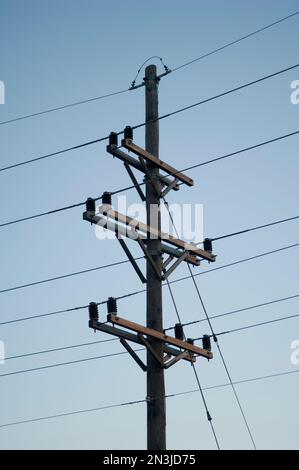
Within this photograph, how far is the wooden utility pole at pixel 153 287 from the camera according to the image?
18.7 meters

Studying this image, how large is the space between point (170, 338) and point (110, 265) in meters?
2.52

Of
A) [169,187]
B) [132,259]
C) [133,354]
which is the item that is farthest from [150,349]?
[169,187]

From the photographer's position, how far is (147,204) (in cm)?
2066

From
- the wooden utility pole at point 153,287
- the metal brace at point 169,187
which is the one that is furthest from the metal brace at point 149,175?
the metal brace at point 169,187

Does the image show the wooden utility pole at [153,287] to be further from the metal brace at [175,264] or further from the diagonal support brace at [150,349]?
the metal brace at [175,264]

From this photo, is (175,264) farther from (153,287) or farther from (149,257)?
(153,287)

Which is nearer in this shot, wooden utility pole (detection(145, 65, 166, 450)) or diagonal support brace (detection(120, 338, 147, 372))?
wooden utility pole (detection(145, 65, 166, 450))

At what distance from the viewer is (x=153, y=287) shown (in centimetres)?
Answer: 1981

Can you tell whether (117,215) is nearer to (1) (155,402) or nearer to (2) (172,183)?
(2) (172,183)

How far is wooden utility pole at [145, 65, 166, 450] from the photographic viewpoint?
18.7 metres

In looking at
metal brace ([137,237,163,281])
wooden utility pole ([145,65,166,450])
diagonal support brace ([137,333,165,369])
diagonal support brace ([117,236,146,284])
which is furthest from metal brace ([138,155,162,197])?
diagonal support brace ([137,333,165,369])

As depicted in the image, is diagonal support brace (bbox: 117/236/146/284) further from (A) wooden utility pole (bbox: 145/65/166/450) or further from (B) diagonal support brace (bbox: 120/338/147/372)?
(B) diagonal support brace (bbox: 120/338/147/372)

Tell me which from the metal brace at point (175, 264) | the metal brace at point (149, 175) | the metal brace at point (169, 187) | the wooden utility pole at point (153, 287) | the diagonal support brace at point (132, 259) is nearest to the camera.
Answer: the wooden utility pole at point (153, 287)
